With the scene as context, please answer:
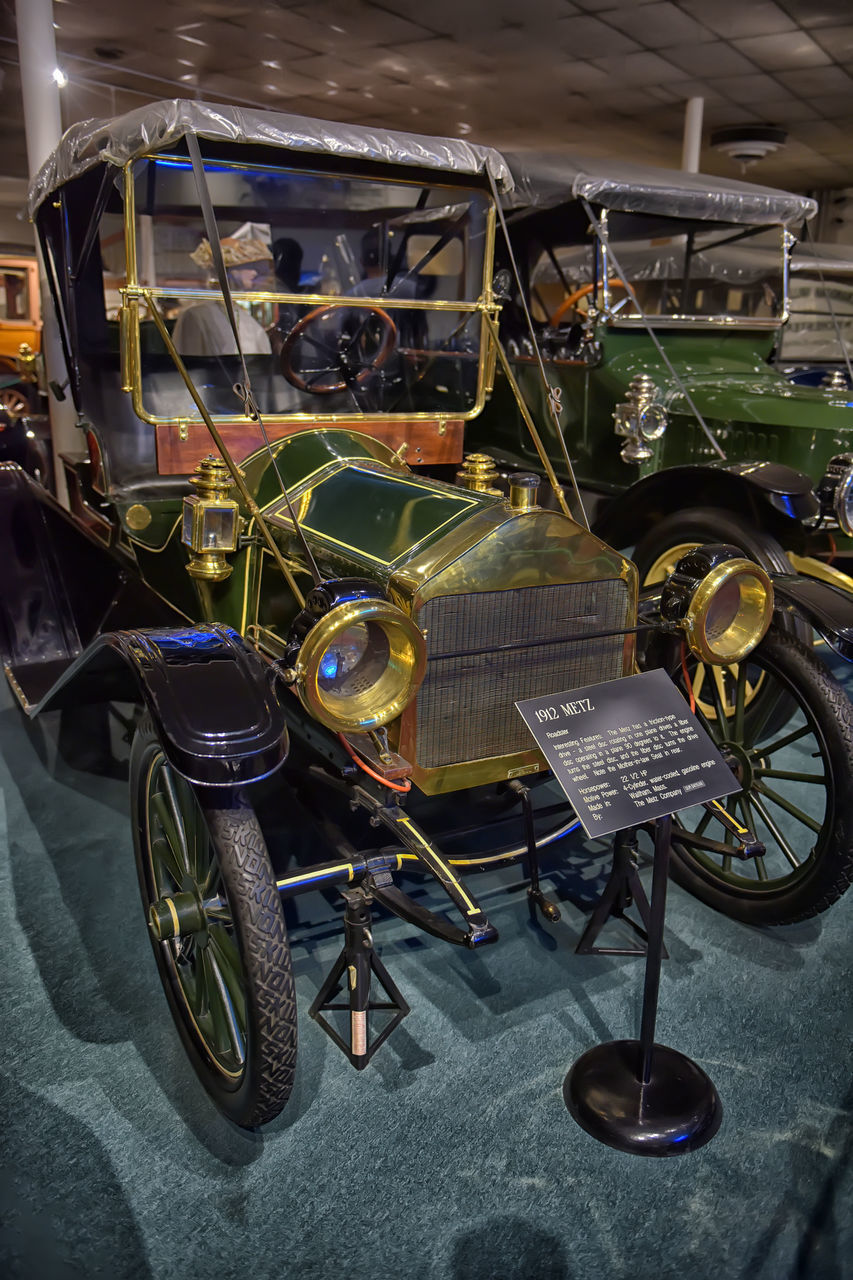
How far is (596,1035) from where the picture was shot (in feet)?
6.95

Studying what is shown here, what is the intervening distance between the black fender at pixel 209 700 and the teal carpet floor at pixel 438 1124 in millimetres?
757

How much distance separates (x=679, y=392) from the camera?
4.34 meters

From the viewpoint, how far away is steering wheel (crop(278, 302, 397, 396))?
10.6 feet

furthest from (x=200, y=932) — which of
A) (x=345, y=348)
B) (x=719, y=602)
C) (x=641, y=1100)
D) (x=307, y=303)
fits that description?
(x=345, y=348)

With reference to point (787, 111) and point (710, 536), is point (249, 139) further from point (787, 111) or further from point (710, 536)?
point (787, 111)

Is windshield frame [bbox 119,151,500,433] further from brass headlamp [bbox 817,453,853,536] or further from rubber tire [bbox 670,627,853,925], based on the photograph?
brass headlamp [bbox 817,453,853,536]

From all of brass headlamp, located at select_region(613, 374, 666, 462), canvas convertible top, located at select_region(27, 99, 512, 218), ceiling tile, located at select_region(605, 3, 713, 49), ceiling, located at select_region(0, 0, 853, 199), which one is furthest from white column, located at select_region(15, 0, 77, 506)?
ceiling tile, located at select_region(605, 3, 713, 49)

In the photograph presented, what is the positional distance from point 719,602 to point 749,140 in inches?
385

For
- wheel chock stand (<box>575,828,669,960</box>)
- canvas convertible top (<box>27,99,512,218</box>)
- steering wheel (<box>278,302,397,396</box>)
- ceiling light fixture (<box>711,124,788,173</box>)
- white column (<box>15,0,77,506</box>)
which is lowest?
wheel chock stand (<box>575,828,669,960</box>)

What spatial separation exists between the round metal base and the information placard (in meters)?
0.58

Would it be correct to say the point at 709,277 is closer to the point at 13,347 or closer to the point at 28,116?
the point at 28,116

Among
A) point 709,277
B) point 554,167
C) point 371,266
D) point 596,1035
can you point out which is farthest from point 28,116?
point 596,1035

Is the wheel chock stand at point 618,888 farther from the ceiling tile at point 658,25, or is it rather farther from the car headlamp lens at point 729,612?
the ceiling tile at point 658,25

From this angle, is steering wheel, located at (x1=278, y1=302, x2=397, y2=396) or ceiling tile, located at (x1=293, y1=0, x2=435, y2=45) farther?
ceiling tile, located at (x1=293, y1=0, x2=435, y2=45)
